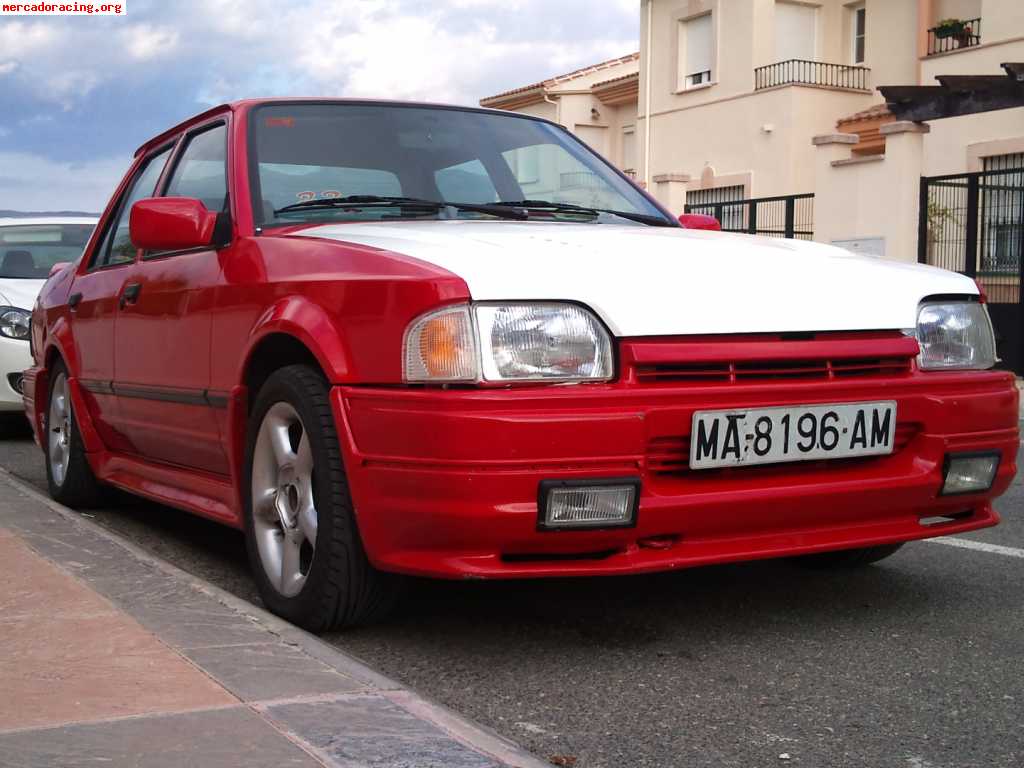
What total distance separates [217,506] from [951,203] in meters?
13.5

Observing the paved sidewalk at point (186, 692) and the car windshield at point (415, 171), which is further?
the car windshield at point (415, 171)

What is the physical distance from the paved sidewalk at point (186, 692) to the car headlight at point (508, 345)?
0.74 meters

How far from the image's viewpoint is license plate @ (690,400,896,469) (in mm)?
3475

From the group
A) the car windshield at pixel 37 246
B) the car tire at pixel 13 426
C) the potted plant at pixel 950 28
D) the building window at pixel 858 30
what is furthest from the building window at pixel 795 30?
the car tire at pixel 13 426

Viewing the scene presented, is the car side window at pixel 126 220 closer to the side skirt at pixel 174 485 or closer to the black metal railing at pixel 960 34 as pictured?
the side skirt at pixel 174 485

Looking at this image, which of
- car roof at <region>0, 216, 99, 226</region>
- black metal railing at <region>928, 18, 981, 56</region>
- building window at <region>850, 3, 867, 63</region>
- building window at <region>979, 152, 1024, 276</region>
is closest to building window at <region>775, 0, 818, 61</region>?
building window at <region>850, 3, 867, 63</region>

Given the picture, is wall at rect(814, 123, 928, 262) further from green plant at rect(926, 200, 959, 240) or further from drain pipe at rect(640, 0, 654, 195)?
drain pipe at rect(640, 0, 654, 195)

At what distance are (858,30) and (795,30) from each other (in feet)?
3.87

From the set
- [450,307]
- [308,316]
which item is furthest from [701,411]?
[308,316]

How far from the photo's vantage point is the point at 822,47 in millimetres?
27344

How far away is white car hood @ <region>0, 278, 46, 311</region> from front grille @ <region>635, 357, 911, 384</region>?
22.0ft

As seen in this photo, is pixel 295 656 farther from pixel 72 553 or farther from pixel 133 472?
pixel 133 472

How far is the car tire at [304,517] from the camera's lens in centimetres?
367

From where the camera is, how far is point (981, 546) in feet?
16.9
